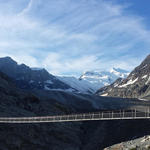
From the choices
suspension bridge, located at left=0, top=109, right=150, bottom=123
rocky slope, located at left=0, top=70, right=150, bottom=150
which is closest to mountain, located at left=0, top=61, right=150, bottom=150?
rocky slope, located at left=0, top=70, right=150, bottom=150

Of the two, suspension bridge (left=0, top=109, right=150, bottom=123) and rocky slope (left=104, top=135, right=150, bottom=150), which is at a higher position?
suspension bridge (left=0, top=109, right=150, bottom=123)

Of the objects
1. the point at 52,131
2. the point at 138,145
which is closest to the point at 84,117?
the point at 138,145

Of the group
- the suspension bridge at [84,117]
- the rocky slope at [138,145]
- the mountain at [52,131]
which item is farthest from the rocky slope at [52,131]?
the rocky slope at [138,145]

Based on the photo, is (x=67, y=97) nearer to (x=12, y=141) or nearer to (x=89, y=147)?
(x=89, y=147)

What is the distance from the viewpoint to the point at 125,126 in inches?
3376

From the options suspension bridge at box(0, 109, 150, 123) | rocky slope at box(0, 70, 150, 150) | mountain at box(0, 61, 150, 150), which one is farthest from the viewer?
mountain at box(0, 61, 150, 150)

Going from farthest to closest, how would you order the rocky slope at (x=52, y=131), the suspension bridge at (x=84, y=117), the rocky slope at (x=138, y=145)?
the rocky slope at (x=52, y=131)
the rocky slope at (x=138, y=145)
the suspension bridge at (x=84, y=117)

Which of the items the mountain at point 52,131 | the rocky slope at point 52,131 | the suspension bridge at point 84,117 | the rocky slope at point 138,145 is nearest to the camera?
the suspension bridge at point 84,117

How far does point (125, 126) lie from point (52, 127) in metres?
23.6

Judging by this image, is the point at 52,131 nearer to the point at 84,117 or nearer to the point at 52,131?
the point at 52,131

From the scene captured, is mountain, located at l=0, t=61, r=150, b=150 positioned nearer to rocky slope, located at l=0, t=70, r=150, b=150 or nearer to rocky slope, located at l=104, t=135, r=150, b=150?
rocky slope, located at l=0, t=70, r=150, b=150

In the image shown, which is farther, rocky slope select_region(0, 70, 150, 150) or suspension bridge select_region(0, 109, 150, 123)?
rocky slope select_region(0, 70, 150, 150)

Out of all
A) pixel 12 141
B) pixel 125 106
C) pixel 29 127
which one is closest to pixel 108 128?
pixel 29 127

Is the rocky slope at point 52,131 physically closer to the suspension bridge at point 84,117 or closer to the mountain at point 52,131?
the mountain at point 52,131
